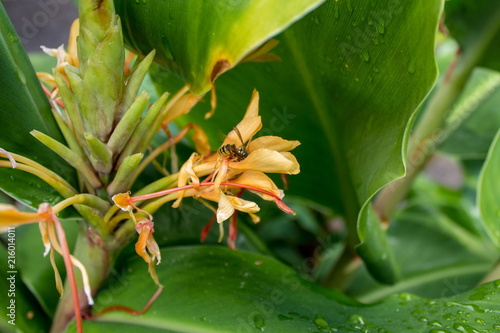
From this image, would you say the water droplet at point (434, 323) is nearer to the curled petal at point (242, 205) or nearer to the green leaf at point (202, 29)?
the curled petal at point (242, 205)

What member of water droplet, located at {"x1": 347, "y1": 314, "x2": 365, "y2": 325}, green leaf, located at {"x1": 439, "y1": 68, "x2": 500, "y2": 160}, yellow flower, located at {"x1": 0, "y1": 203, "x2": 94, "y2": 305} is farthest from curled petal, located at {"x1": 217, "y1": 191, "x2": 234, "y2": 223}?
green leaf, located at {"x1": 439, "y1": 68, "x2": 500, "y2": 160}

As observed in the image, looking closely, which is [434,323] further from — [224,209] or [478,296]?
[224,209]

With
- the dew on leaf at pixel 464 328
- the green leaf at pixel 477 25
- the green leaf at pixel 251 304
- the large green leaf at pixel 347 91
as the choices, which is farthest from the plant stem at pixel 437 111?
the dew on leaf at pixel 464 328

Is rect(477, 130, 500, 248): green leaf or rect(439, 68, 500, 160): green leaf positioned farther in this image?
rect(439, 68, 500, 160): green leaf

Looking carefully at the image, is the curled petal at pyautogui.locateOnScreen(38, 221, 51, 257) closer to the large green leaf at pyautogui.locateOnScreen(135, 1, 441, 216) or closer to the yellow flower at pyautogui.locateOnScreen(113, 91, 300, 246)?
the yellow flower at pyautogui.locateOnScreen(113, 91, 300, 246)

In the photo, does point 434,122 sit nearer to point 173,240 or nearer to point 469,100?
point 469,100

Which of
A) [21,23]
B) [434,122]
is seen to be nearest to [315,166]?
[434,122]
